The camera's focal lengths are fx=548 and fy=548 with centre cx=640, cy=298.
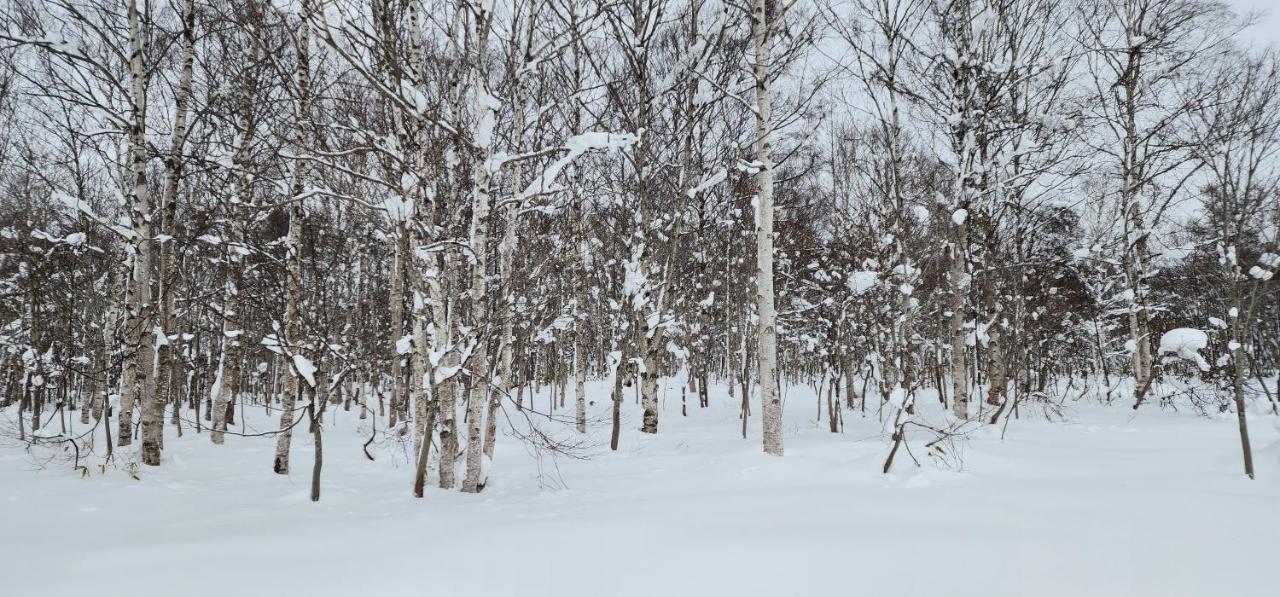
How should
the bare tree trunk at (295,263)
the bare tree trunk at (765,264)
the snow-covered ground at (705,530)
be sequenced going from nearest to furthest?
the snow-covered ground at (705,530), the bare tree trunk at (765,264), the bare tree trunk at (295,263)

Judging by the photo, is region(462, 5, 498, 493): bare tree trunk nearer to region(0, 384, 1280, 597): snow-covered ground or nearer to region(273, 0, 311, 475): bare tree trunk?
region(0, 384, 1280, 597): snow-covered ground

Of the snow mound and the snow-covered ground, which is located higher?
the snow mound

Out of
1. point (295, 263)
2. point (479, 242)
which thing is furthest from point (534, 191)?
point (295, 263)

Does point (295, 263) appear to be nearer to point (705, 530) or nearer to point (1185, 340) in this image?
point (705, 530)

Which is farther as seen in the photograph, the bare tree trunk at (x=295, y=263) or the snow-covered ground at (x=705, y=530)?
the bare tree trunk at (x=295, y=263)

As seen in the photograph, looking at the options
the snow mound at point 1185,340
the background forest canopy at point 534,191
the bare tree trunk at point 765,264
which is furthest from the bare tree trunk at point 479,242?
the snow mound at point 1185,340

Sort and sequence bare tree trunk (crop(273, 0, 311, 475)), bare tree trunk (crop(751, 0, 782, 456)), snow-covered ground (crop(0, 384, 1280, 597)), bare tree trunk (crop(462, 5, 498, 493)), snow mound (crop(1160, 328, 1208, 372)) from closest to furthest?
snow-covered ground (crop(0, 384, 1280, 597)) → bare tree trunk (crop(462, 5, 498, 493)) → bare tree trunk (crop(751, 0, 782, 456)) → bare tree trunk (crop(273, 0, 311, 475)) → snow mound (crop(1160, 328, 1208, 372))

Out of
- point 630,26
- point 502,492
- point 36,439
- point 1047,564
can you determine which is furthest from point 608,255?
point 1047,564

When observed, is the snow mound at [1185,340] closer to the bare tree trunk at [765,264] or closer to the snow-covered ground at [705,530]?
the snow-covered ground at [705,530]

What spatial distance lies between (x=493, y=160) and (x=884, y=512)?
4.63m

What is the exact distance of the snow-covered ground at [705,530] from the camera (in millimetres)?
3029

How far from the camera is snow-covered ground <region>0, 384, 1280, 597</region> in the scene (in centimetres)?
303

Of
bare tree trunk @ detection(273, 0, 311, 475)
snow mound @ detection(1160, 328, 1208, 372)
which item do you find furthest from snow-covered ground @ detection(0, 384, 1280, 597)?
snow mound @ detection(1160, 328, 1208, 372)

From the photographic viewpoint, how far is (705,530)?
387cm
